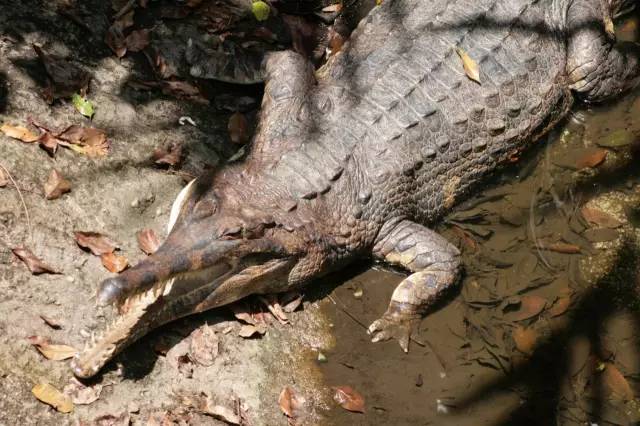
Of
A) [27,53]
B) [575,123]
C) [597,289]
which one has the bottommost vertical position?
[597,289]

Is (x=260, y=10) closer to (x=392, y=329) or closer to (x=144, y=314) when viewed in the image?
(x=392, y=329)

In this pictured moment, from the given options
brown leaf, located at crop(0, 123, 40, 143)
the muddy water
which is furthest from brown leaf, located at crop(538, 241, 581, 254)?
brown leaf, located at crop(0, 123, 40, 143)

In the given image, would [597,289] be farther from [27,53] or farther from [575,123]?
[27,53]

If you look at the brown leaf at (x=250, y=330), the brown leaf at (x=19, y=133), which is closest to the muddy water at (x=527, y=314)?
the brown leaf at (x=250, y=330)

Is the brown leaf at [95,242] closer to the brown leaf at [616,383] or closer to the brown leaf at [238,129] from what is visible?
the brown leaf at [238,129]

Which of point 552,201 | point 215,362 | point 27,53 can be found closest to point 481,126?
point 552,201

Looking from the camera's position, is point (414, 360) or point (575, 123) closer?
point (414, 360)

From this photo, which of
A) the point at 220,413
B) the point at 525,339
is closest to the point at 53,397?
the point at 220,413
